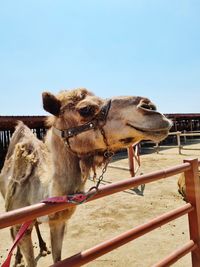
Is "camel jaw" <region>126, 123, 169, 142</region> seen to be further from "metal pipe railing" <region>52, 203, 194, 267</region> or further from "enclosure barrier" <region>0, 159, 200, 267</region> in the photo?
"metal pipe railing" <region>52, 203, 194, 267</region>

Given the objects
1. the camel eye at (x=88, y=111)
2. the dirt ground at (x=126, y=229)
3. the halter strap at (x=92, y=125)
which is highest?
the camel eye at (x=88, y=111)

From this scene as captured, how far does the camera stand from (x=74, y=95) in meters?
2.28

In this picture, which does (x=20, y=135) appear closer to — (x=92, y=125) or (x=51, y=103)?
(x=51, y=103)

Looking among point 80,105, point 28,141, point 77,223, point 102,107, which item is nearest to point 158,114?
point 102,107

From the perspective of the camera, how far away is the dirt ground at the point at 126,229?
157 inches

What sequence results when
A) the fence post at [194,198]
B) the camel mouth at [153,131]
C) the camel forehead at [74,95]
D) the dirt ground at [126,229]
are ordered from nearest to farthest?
1. the camel mouth at [153,131]
2. the camel forehead at [74,95]
3. the fence post at [194,198]
4. the dirt ground at [126,229]

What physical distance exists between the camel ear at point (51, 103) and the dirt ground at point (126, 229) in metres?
1.31

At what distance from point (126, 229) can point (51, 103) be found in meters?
3.51

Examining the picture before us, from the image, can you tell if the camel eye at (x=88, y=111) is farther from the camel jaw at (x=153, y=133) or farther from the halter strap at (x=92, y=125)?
the camel jaw at (x=153, y=133)

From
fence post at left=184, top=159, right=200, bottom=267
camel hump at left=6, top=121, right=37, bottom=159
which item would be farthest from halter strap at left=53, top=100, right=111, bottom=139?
camel hump at left=6, top=121, right=37, bottom=159

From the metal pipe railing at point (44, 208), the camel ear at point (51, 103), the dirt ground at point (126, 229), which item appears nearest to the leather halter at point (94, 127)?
the camel ear at point (51, 103)

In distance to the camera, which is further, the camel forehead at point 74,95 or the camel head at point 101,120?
the camel forehead at point 74,95

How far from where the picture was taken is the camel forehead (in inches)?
89.0

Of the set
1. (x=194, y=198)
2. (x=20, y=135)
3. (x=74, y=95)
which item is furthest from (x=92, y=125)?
(x=20, y=135)
